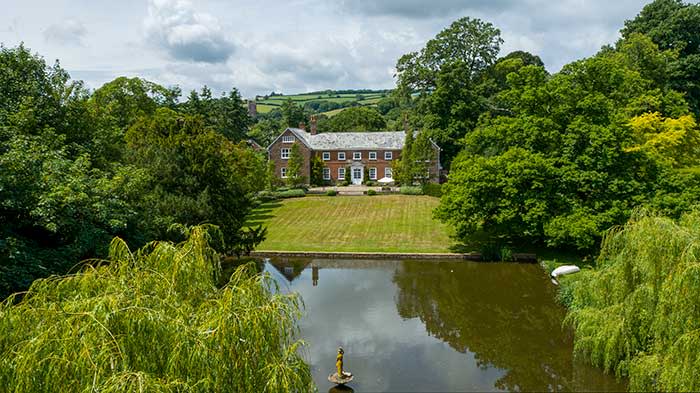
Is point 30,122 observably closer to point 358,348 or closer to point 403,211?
point 358,348

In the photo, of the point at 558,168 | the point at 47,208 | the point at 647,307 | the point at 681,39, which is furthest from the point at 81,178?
the point at 681,39

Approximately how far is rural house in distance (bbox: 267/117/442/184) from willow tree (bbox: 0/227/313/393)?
50704mm

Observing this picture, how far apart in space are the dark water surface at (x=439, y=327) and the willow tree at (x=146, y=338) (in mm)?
8393

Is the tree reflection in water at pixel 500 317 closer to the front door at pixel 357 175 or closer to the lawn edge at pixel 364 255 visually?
the lawn edge at pixel 364 255

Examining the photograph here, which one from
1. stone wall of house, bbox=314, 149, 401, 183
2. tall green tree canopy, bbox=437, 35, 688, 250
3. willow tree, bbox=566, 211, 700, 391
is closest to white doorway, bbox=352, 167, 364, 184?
stone wall of house, bbox=314, 149, 401, 183

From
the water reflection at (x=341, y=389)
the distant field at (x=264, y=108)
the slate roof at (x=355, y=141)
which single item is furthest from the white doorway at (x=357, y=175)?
the distant field at (x=264, y=108)

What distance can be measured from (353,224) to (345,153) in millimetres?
22902

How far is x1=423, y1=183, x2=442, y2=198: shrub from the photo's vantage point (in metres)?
47.8

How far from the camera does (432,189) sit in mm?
48344

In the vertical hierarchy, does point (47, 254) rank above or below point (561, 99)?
below

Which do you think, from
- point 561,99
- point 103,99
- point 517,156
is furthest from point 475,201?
point 103,99

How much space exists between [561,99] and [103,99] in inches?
1372

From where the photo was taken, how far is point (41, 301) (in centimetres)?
715

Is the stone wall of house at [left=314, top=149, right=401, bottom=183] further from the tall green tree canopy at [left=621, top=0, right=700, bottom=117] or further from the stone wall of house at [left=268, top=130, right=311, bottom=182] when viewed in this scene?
the tall green tree canopy at [left=621, top=0, right=700, bottom=117]
